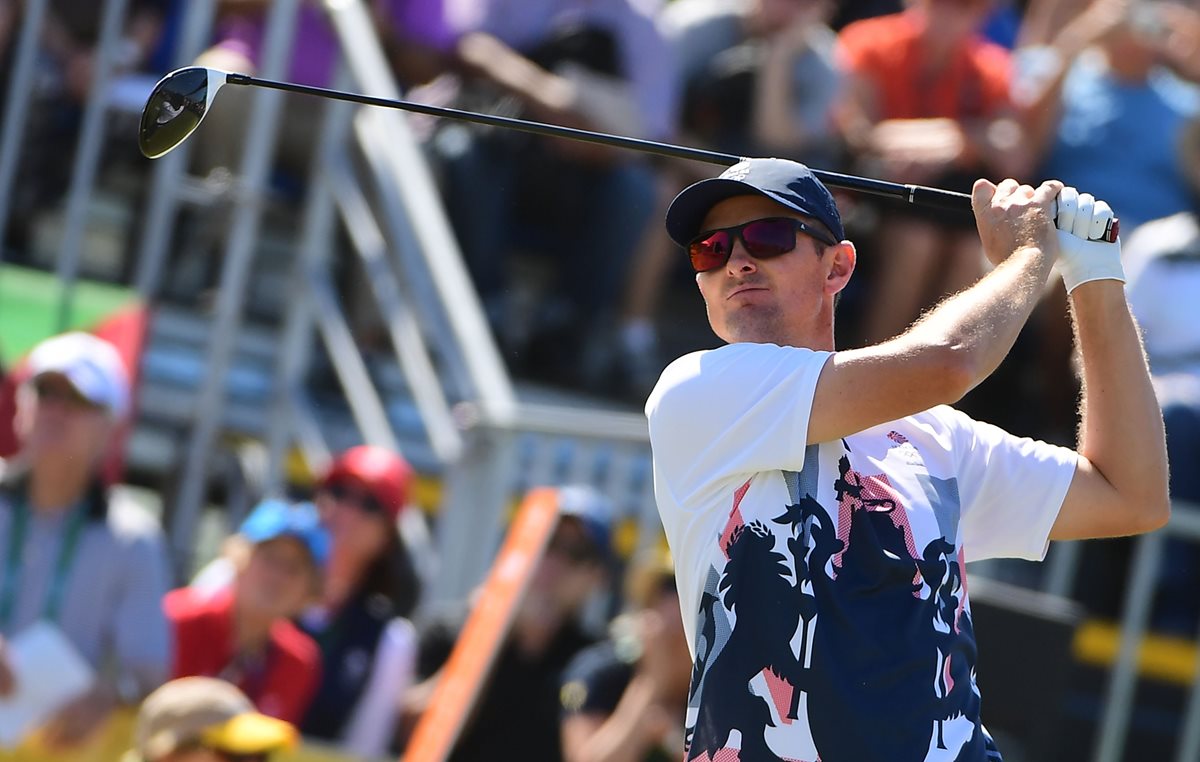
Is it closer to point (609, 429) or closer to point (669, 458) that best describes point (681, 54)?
point (609, 429)

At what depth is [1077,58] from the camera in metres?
7.66

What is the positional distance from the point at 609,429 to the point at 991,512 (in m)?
3.02

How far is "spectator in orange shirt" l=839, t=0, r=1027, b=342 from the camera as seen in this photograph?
7.48 m

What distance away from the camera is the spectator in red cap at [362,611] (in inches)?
221

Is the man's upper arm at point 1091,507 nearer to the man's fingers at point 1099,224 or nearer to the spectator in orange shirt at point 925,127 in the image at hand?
the man's fingers at point 1099,224

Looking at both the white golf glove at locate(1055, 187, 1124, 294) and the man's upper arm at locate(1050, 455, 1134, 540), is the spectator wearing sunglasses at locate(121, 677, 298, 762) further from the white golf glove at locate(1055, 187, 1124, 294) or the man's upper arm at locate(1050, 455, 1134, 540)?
the white golf glove at locate(1055, 187, 1124, 294)

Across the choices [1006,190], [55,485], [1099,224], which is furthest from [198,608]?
[1099,224]

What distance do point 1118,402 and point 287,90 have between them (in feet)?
5.21

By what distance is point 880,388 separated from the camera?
2795 millimetres

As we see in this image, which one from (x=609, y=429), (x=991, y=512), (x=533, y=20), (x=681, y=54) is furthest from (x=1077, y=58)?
(x=991, y=512)

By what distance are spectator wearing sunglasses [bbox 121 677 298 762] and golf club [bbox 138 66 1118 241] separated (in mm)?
1737

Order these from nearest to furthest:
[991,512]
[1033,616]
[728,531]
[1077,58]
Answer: [728,531], [991,512], [1033,616], [1077,58]

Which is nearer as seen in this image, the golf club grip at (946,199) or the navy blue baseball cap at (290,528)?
the golf club grip at (946,199)

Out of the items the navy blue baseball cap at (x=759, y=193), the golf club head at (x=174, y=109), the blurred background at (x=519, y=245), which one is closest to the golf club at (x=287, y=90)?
the golf club head at (x=174, y=109)
